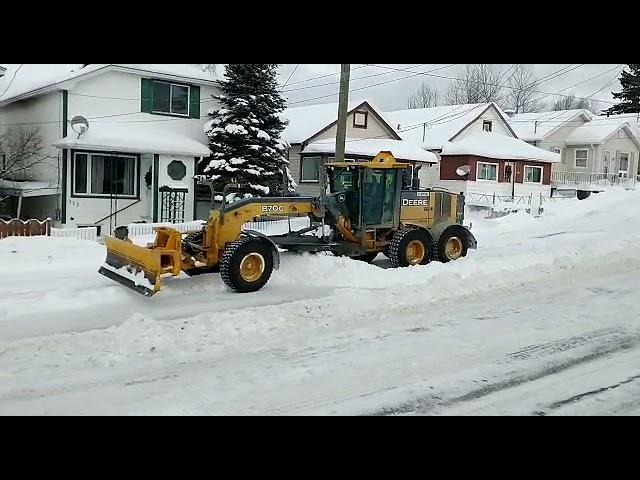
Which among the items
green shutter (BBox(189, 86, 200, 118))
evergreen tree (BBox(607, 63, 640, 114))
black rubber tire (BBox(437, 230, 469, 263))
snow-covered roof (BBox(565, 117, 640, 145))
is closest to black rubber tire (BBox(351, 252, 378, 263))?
black rubber tire (BBox(437, 230, 469, 263))

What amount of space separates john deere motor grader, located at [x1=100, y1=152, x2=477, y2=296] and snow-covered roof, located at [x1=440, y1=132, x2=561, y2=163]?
2235 cm

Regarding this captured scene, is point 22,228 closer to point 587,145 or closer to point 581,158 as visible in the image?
point 587,145

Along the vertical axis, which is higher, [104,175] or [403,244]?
[104,175]

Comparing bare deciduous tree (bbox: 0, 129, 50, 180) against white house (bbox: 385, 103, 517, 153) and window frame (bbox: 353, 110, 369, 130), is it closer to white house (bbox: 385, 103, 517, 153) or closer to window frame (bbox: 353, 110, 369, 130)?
window frame (bbox: 353, 110, 369, 130)

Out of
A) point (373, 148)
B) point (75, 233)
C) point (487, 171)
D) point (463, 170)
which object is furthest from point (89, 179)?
point (487, 171)

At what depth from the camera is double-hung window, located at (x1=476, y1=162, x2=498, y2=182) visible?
117ft

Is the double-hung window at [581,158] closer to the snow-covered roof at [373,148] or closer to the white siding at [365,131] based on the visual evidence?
the snow-covered roof at [373,148]

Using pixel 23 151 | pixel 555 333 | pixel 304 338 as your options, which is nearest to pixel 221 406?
pixel 304 338

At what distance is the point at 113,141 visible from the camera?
19.4 metres

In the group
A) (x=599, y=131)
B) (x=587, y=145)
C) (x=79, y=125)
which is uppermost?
(x=599, y=131)

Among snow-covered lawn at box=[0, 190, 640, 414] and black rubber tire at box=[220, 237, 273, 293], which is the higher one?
black rubber tire at box=[220, 237, 273, 293]

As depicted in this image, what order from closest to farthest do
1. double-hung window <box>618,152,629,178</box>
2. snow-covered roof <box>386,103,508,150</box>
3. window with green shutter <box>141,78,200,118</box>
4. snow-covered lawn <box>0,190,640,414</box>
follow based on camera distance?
snow-covered lawn <box>0,190,640,414</box> < window with green shutter <box>141,78,200,118</box> < snow-covered roof <box>386,103,508,150</box> < double-hung window <box>618,152,629,178</box>

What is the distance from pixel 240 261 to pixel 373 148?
2034 cm

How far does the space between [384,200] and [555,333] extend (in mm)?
5105
